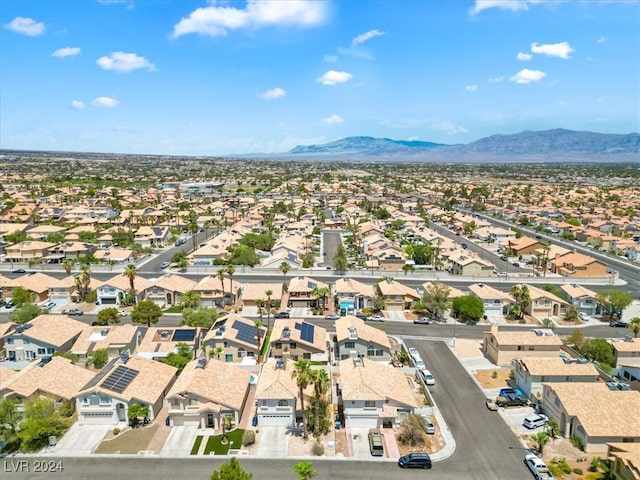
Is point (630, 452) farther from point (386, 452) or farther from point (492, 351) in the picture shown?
point (492, 351)

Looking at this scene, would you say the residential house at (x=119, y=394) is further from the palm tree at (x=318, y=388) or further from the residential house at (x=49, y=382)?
the palm tree at (x=318, y=388)

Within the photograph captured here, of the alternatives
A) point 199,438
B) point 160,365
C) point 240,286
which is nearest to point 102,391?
point 160,365

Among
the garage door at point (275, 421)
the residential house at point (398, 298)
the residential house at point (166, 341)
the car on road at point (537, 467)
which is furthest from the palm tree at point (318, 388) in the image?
the residential house at point (398, 298)

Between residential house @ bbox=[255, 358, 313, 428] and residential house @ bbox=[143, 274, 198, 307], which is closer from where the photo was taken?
residential house @ bbox=[255, 358, 313, 428]

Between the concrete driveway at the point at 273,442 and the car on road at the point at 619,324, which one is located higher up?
the car on road at the point at 619,324

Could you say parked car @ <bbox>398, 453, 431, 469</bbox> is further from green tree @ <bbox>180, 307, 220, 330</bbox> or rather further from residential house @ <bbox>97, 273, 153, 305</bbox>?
residential house @ <bbox>97, 273, 153, 305</bbox>

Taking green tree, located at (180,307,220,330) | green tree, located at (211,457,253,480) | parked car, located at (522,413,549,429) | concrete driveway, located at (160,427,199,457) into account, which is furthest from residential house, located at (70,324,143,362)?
parked car, located at (522,413,549,429)
